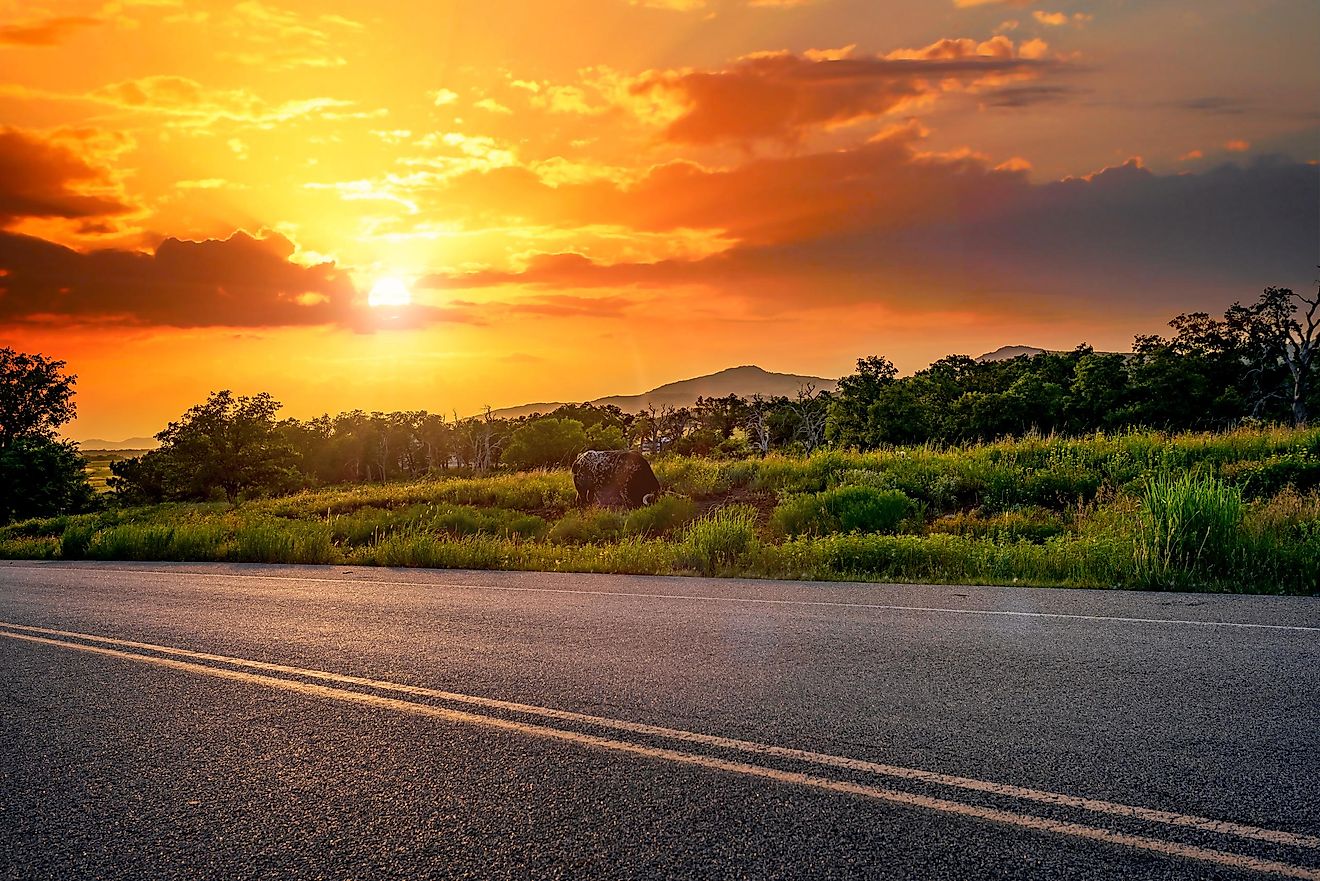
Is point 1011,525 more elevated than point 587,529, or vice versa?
point 587,529

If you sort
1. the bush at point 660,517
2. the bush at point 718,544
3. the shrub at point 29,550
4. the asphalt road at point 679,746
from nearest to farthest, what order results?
the asphalt road at point 679,746, the bush at point 718,544, the bush at point 660,517, the shrub at point 29,550

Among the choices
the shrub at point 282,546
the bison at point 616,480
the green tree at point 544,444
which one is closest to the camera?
the shrub at point 282,546

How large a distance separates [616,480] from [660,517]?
2938 mm

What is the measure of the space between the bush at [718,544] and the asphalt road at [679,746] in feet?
14.5

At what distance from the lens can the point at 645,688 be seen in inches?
232

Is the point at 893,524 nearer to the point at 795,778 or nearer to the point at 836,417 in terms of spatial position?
the point at 795,778

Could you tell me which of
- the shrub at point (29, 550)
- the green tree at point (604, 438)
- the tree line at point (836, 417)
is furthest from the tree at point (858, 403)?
the shrub at point (29, 550)

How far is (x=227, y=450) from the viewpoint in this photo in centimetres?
4594

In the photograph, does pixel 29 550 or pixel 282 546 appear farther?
pixel 29 550

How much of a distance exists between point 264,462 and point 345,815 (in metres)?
47.0

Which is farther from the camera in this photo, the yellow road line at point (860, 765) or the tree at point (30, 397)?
the tree at point (30, 397)

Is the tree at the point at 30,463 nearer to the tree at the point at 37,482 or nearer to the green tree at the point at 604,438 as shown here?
the tree at the point at 37,482

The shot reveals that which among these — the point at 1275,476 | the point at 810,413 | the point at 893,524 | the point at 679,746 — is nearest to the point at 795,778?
the point at 679,746

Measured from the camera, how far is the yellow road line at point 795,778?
3.39m
